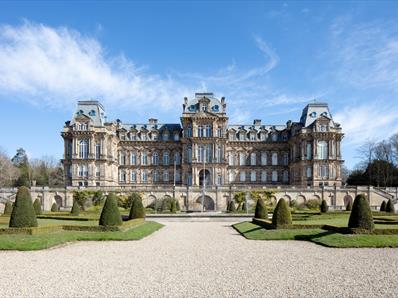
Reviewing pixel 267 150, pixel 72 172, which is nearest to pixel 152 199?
pixel 72 172

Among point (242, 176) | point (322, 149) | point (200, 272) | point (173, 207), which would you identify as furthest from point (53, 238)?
point (242, 176)

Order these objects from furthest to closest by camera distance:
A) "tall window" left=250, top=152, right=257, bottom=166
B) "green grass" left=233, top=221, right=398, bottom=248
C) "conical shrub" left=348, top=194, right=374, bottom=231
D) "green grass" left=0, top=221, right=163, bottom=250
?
"tall window" left=250, top=152, right=257, bottom=166, "conical shrub" left=348, top=194, right=374, bottom=231, "green grass" left=233, top=221, right=398, bottom=248, "green grass" left=0, top=221, right=163, bottom=250

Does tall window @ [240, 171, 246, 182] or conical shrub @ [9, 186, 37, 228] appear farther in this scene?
tall window @ [240, 171, 246, 182]

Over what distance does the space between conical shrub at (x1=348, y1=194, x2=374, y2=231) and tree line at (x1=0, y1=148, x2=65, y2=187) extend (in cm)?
5798

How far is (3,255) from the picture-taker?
14.4 meters

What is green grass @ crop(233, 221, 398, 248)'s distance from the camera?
55.0 ft

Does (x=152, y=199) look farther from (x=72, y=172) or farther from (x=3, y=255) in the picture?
(x=3, y=255)

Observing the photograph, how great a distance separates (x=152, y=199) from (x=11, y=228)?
39.0 m

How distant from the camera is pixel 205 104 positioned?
65.0 metres

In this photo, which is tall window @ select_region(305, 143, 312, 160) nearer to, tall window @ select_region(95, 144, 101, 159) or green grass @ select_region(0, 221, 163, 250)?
tall window @ select_region(95, 144, 101, 159)

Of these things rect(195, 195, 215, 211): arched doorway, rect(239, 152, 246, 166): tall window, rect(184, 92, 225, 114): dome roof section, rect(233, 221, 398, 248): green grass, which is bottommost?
rect(195, 195, 215, 211): arched doorway

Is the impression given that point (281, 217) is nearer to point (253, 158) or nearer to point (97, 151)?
point (97, 151)

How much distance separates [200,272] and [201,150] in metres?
53.1

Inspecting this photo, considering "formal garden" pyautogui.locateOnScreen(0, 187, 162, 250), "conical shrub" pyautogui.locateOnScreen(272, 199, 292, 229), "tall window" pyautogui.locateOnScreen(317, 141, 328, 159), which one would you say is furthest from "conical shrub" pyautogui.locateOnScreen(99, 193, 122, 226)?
"tall window" pyautogui.locateOnScreen(317, 141, 328, 159)
